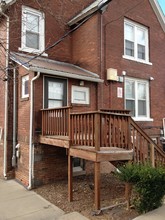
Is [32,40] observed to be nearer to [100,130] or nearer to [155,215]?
[100,130]

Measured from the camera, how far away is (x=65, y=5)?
38.8 ft

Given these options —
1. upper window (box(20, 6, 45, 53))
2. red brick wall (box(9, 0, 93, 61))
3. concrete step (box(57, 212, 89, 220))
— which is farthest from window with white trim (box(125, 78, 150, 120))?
concrete step (box(57, 212, 89, 220))

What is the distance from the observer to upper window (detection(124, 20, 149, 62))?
12.0m

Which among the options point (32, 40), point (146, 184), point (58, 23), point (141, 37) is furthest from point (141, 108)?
point (146, 184)

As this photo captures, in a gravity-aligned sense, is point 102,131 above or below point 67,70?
below

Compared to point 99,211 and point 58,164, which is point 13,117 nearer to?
point 58,164

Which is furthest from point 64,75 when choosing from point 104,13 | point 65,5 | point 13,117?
point 65,5

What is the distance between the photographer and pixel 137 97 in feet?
39.8

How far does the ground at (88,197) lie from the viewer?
5759 millimetres

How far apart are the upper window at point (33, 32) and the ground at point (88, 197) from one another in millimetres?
5680

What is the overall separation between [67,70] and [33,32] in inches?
104

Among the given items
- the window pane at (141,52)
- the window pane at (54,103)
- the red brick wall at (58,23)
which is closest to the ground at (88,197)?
the window pane at (54,103)

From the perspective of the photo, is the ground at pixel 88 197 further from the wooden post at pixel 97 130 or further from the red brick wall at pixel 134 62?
the red brick wall at pixel 134 62

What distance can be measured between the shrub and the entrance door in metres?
4.21
